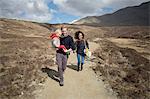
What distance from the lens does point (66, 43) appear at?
10.7m

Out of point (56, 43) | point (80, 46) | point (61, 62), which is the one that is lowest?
point (61, 62)

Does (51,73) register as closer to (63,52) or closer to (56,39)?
(63,52)

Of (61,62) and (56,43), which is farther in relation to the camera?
(61,62)

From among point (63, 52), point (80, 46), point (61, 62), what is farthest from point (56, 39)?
point (80, 46)

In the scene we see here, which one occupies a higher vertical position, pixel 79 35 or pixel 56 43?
pixel 79 35

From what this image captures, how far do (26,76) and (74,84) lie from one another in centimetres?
283

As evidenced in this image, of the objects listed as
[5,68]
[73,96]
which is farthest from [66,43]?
[5,68]

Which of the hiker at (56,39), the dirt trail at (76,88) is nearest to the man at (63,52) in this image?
the hiker at (56,39)

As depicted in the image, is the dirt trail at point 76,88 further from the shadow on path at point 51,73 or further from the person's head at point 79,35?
the person's head at point 79,35

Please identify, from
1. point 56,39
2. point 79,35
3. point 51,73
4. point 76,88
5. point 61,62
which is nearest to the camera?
point 76,88

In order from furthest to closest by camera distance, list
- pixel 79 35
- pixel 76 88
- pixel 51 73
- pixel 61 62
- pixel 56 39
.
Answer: pixel 51 73
pixel 79 35
pixel 61 62
pixel 56 39
pixel 76 88

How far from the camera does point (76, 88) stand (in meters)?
10.3

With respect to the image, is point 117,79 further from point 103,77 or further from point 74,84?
point 74,84

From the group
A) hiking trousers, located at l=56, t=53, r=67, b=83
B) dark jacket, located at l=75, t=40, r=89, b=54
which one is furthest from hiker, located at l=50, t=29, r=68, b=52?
dark jacket, located at l=75, t=40, r=89, b=54
